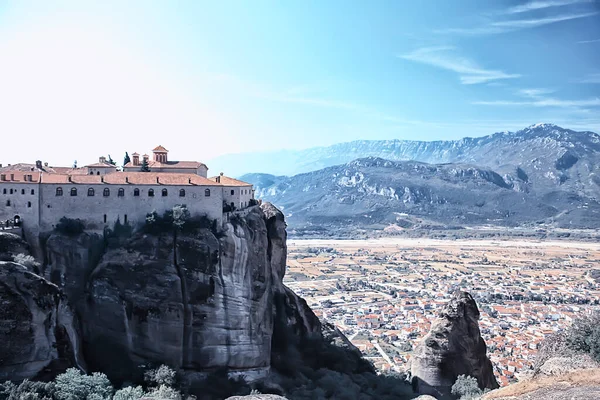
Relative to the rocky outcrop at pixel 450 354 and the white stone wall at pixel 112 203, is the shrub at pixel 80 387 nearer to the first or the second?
the white stone wall at pixel 112 203

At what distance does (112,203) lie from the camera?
42375 mm

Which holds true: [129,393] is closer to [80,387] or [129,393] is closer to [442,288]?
[80,387]

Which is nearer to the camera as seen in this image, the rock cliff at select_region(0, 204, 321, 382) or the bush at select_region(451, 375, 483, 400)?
the bush at select_region(451, 375, 483, 400)

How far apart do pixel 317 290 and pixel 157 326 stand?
77632 millimetres

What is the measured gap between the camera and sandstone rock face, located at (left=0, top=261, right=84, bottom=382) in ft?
100

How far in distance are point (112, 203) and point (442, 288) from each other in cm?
8970

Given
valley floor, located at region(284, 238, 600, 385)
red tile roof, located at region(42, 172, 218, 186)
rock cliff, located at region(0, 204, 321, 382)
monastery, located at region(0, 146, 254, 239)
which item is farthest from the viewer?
valley floor, located at region(284, 238, 600, 385)

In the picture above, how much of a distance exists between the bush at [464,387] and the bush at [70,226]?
1078 inches

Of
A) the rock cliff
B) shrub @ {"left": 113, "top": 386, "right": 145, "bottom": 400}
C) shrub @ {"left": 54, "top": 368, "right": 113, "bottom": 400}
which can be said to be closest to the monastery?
the rock cliff

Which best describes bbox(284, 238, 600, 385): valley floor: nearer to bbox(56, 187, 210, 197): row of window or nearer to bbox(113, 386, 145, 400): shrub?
bbox(56, 187, 210, 197): row of window

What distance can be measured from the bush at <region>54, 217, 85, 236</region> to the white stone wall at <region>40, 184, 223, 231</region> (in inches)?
15.8

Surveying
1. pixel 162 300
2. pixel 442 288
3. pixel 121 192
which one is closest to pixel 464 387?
pixel 162 300

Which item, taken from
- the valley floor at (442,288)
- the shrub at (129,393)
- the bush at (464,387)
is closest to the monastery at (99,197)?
the shrub at (129,393)

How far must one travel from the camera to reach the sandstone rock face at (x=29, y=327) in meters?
30.5
